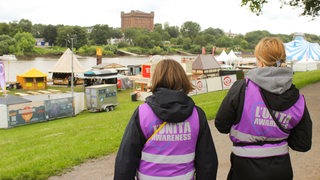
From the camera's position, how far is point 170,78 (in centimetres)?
282

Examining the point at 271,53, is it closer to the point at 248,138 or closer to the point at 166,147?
the point at 248,138

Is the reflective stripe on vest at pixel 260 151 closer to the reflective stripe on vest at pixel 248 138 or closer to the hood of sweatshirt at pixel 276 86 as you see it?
the reflective stripe on vest at pixel 248 138

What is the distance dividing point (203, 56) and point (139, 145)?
3888 centimetres

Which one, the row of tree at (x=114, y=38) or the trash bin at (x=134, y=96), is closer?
the trash bin at (x=134, y=96)

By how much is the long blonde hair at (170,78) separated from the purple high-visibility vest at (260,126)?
483 mm

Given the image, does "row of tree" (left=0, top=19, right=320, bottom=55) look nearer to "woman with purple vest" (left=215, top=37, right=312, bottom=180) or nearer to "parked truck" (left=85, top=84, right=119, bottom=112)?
"parked truck" (left=85, top=84, right=119, bottom=112)

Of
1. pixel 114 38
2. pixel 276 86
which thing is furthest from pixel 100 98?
pixel 114 38

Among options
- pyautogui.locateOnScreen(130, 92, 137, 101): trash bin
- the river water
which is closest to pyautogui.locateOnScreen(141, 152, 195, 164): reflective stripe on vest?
pyautogui.locateOnScreen(130, 92, 137, 101): trash bin

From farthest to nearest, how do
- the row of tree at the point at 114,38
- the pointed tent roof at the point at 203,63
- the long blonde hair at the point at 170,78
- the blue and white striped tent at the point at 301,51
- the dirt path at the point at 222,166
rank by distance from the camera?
1. the row of tree at the point at 114,38
2. the blue and white striped tent at the point at 301,51
3. the pointed tent roof at the point at 203,63
4. the dirt path at the point at 222,166
5. the long blonde hair at the point at 170,78

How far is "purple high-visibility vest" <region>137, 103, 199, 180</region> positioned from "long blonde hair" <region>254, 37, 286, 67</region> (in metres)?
0.69

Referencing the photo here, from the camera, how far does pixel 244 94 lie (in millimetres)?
2918

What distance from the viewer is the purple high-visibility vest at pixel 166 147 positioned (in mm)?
2748

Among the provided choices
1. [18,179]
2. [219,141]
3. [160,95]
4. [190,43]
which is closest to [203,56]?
[219,141]

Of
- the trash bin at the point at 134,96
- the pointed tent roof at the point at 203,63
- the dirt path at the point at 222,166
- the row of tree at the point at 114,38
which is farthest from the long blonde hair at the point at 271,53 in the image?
the row of tree at the point at 114,38
